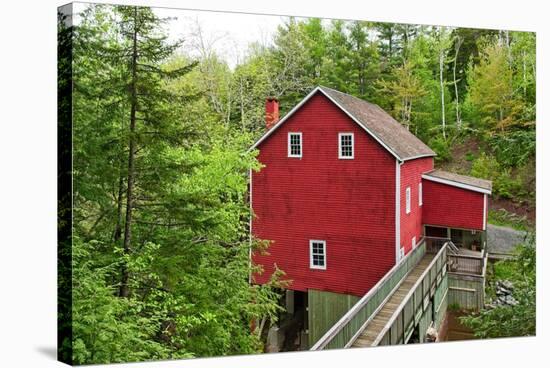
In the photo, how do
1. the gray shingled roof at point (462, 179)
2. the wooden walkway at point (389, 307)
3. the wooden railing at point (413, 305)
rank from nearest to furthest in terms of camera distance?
the wooden walkway at point (389, 307) → the wooden railing at point (413, 305) → the gray shingled roof at point (462, 179)

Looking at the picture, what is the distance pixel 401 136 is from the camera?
9664 millimetres

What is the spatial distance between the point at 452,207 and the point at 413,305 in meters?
1.73

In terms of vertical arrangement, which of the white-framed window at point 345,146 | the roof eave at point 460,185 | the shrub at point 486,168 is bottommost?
the roof eave at point 460,185

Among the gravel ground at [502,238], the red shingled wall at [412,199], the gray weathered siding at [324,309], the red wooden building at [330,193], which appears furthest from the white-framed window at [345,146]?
the gravel ground at [502,238]

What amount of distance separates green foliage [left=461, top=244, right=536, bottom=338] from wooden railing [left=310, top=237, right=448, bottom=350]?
58.5 inches

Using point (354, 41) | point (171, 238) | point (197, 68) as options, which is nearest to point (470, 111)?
point (354, 41)

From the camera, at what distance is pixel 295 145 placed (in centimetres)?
934

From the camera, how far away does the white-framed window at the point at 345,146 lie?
9273mm

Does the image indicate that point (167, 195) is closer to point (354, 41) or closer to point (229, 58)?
point (229, 58)

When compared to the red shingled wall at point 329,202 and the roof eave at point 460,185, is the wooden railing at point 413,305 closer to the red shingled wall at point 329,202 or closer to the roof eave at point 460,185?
the red shingled wall at point 329,202

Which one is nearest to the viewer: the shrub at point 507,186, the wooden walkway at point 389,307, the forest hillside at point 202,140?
the forest hillside at point 202,140

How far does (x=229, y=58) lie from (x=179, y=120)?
3.62ft

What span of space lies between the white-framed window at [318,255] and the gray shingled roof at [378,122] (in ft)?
5.54

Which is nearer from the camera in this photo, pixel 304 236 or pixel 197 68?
pixel 197 68
